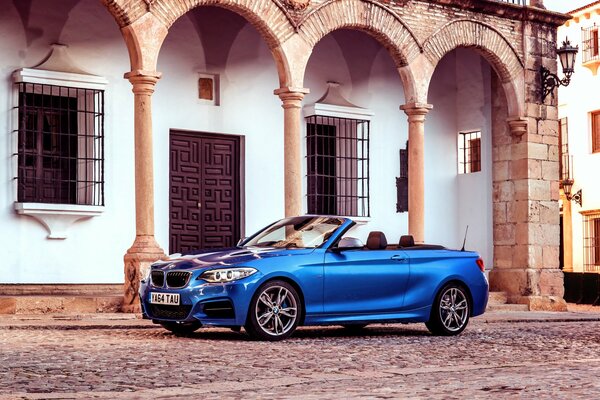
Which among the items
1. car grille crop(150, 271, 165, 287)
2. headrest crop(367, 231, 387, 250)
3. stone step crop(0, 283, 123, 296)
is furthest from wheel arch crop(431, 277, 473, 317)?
stone step crop(0, 283, 123, 296)

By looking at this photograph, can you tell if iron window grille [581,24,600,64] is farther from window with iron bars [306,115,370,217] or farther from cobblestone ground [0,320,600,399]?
cobblestone ground [0,320,600,399]

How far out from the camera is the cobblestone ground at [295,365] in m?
7.12

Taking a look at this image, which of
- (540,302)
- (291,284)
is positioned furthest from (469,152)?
(291,284)

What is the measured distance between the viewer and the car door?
12.0m

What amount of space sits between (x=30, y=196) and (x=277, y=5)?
16.2ft

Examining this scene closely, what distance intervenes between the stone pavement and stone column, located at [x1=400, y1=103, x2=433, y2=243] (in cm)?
521

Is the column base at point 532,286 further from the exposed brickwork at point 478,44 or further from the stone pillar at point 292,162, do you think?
the stone pillar at point 292,162

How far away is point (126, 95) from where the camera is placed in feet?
60.2

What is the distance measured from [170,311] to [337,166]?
9.82 meters

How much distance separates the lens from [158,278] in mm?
11828

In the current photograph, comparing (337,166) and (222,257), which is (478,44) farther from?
(222,257)

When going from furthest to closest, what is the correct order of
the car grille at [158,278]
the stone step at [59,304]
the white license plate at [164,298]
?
1. the stone step at [59,304]
2. the car grille at [158,278]
3. the white license plate at [164,298]

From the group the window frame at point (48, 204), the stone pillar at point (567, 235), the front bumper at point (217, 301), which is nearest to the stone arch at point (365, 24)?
the window frame at point (48, 204)

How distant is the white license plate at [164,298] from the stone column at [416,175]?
819 cm
